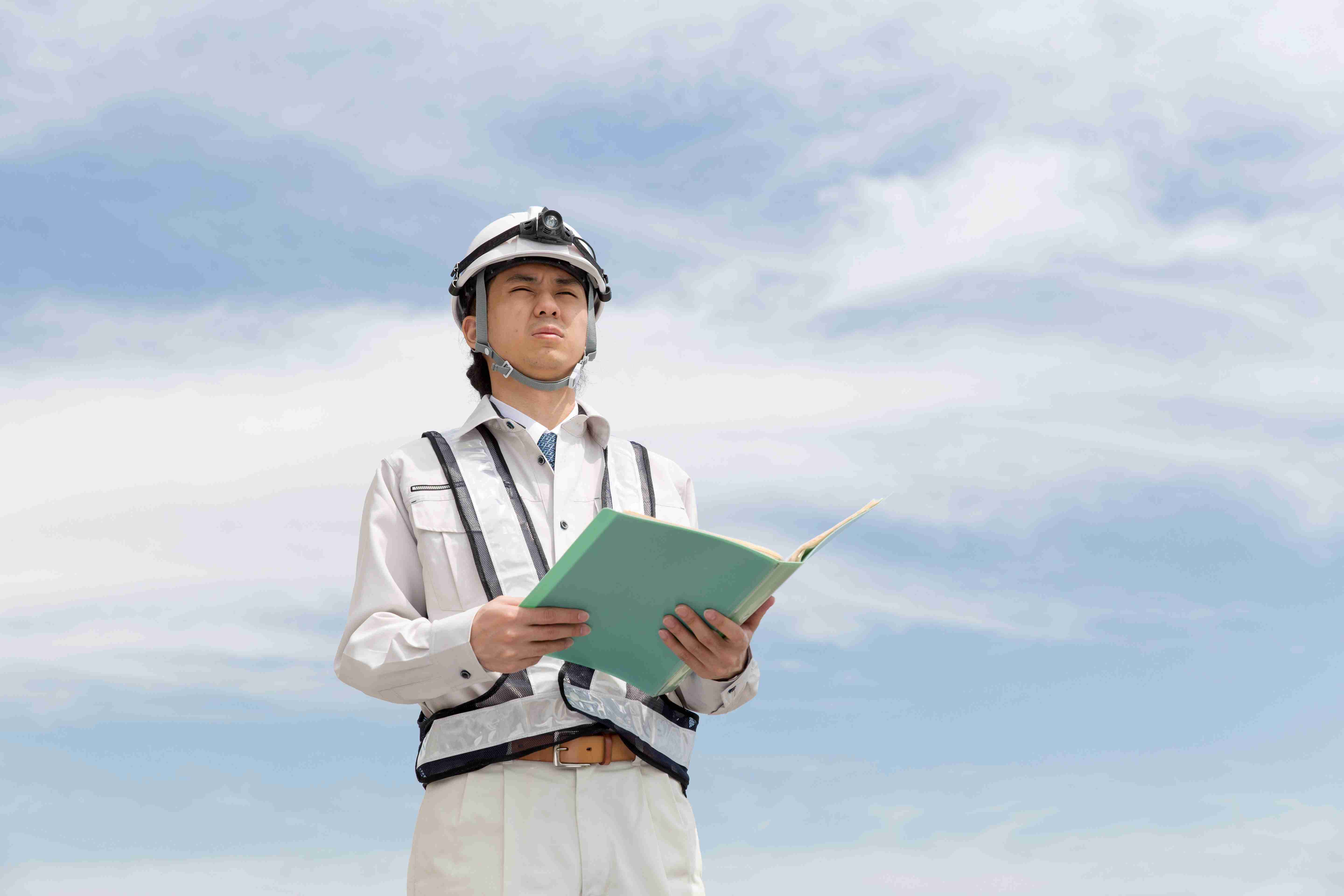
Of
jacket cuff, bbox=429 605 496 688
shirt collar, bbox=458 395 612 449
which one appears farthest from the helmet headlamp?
jacket cuff, bbox=429 605 496 688

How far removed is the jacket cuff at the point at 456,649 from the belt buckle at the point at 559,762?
0.38m

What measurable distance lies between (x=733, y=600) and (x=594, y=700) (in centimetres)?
70

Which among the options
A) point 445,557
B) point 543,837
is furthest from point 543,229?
point 543,837

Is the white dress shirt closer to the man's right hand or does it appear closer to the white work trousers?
the man's right hand

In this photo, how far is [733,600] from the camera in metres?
3.90

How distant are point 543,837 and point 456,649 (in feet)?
2.33

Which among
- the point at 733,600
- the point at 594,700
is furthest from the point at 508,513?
the point at 733,600

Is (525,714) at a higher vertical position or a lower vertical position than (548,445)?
lower

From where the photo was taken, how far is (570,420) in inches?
196

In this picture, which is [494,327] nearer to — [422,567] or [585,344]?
[585,344]

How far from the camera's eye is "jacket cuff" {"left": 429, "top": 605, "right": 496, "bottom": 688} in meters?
3.96

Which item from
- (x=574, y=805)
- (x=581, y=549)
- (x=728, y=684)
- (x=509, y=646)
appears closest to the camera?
(x=581, y=549)

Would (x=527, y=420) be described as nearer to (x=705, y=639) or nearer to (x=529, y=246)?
(x=529, y=246)

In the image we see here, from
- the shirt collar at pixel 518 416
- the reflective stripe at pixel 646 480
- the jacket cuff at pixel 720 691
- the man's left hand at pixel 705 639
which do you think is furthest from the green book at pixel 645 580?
the shirt collar at pixel 518 416
